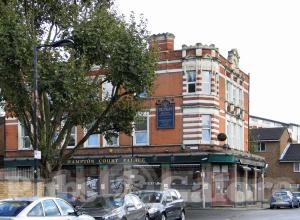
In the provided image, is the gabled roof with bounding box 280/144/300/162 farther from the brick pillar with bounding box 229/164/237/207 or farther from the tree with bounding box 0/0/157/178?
the tree with bounding box 0/0/157/178

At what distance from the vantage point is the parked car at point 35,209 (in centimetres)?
1325

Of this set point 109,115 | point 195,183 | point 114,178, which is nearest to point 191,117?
point 195,183

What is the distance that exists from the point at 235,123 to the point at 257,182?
787 cm

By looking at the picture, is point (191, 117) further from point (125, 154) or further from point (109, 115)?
point (109, 115)

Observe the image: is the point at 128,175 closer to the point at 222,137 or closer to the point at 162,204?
the point at 222,137

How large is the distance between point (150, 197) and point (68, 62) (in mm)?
6526

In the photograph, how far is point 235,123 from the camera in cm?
5169

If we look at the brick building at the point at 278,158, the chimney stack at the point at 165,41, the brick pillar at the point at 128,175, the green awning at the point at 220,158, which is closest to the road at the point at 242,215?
the green awning at the point at 220,158

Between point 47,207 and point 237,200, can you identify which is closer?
point 47,207

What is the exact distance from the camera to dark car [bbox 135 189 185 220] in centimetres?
2244

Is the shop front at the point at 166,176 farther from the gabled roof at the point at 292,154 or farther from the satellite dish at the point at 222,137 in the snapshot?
the gabled roof at the point at 292,154

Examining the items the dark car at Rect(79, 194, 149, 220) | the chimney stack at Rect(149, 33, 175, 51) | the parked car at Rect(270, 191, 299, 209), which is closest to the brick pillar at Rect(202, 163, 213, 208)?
the parked car at Rect(270, 191, 299, 209)

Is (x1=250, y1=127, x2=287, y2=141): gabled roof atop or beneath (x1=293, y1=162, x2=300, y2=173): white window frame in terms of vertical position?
atop

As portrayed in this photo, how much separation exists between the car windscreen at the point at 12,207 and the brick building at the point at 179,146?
30.6 metres
